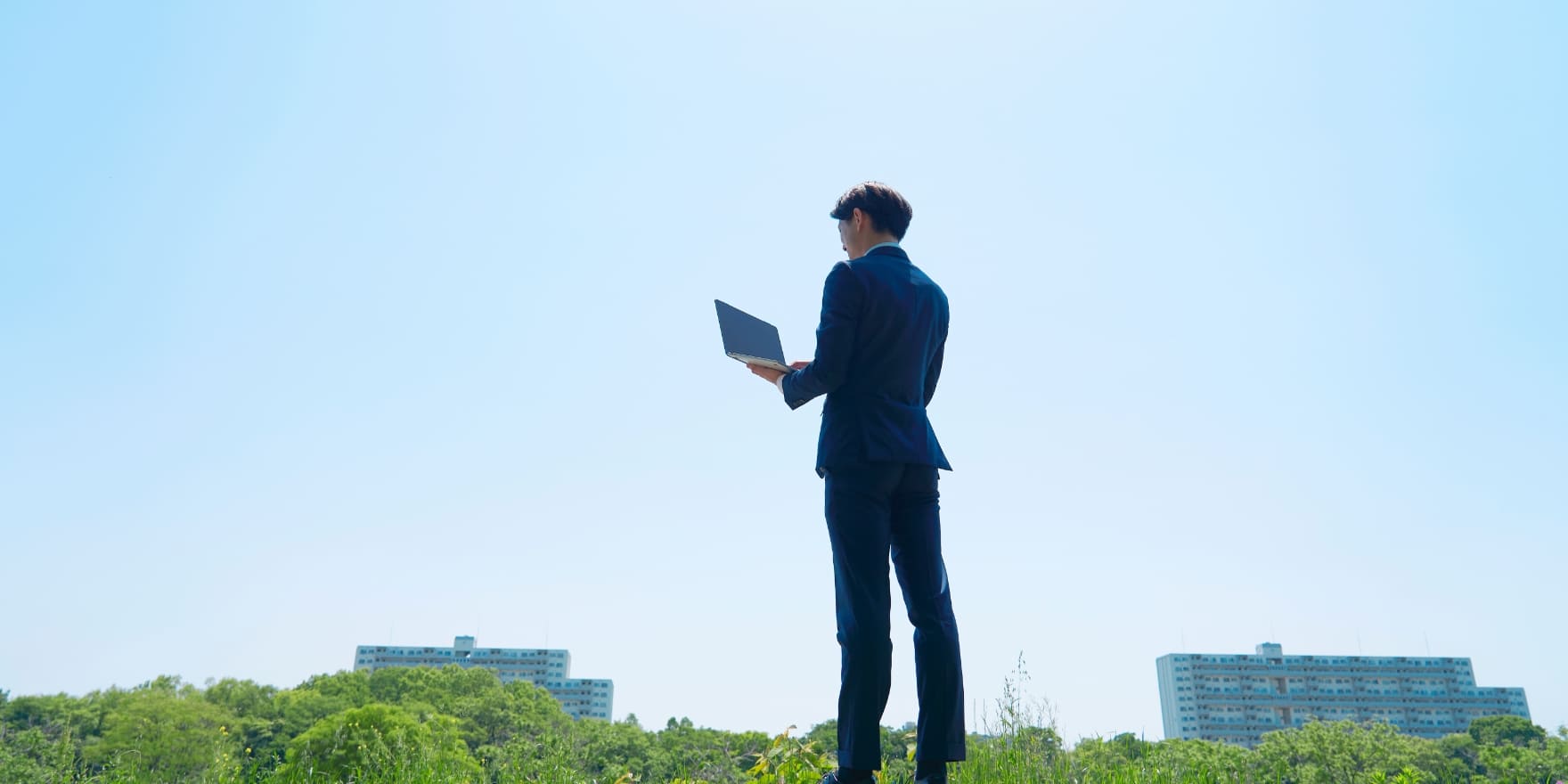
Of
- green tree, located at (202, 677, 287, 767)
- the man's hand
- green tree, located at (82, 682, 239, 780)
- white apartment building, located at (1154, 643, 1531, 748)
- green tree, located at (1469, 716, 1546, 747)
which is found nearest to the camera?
the man's hand

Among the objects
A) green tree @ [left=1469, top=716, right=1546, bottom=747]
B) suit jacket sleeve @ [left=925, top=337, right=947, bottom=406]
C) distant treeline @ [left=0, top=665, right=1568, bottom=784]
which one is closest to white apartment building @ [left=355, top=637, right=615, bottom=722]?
distant treeline @ [left=0, top=665, right=1568, bottom=784]

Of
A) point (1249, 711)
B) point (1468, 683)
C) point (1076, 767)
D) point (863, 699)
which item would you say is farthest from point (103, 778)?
point (1468, 683)

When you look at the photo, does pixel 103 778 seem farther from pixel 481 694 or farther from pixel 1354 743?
pixel 481 694

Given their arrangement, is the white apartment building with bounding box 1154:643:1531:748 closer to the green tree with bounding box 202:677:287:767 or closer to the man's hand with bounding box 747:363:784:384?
the green tree with bounding box 202:677:287:767

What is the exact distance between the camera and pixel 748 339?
10.6 ft

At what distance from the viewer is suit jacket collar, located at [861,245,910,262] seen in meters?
3.35

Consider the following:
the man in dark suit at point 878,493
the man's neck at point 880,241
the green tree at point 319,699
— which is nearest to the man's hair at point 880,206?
the man's neck at point 880,241

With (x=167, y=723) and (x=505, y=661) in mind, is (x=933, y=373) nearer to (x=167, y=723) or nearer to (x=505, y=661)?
(x=167, y=723)

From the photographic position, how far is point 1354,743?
171 feet

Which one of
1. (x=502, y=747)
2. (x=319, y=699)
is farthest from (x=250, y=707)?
(x=502, y=747)

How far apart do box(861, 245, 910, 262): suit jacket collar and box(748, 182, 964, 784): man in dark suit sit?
0.08 feet

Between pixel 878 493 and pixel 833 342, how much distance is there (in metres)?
0.55

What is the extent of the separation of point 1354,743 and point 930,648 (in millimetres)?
63213

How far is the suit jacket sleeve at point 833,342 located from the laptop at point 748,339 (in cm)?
15
